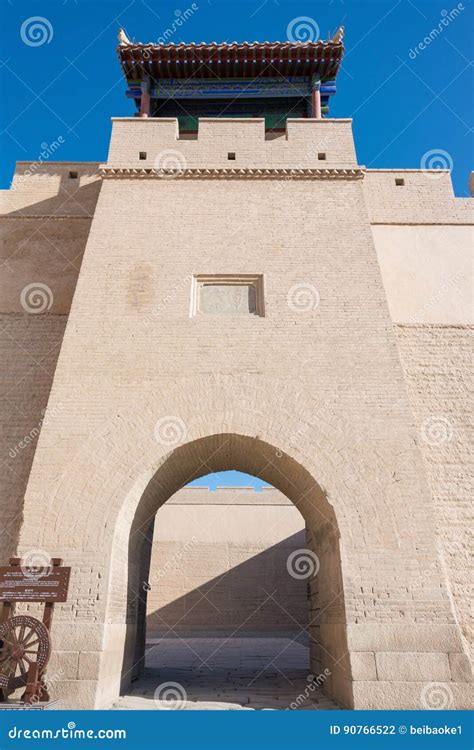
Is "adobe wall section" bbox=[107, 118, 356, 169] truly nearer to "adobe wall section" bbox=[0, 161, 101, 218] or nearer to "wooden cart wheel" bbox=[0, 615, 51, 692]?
"adobe wall section" bbox=[0, 161, 101, 218]

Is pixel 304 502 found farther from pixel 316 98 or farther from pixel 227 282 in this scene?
pixel 316 98

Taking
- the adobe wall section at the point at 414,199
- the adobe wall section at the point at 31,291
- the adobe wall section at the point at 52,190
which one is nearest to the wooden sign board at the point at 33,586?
the adobe wall section at the point at 31,291

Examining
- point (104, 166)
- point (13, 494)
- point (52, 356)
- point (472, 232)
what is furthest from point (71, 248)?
point (472, 232)

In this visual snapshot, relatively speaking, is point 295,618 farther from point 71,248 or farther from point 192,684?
point 71,248

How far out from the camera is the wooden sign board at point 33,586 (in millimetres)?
4668

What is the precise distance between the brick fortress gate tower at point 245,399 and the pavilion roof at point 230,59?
2.58 metres

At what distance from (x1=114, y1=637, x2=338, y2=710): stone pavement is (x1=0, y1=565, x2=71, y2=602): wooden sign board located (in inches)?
49.9

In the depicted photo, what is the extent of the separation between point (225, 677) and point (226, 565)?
7666mm

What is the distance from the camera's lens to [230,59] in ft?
32.0

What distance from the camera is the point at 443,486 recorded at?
20.7 ft

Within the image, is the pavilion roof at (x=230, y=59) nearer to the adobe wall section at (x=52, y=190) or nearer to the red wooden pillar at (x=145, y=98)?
the red wooden pillar at (x=145, y=98)

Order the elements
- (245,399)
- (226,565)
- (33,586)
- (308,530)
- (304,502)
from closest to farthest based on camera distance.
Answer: (33,586) → (245,399) → (304,502) → (308,530) → (226,565)

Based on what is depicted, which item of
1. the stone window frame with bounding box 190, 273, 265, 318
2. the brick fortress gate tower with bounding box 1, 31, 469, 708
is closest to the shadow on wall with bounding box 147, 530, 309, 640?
the brick fortress gate tower with bounding box 1, 31, 469, 708

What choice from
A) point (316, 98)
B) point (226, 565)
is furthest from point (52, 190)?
point (226, 565)
